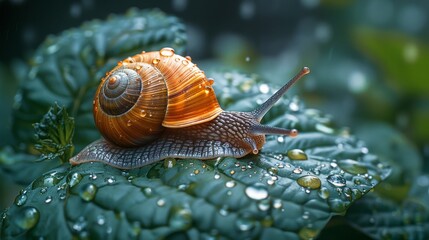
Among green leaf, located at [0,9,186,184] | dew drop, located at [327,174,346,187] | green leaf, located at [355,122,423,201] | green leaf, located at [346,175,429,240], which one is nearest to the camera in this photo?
dew drop, located at [327,174,346,187]

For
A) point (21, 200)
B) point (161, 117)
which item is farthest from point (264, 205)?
point (21, 200)

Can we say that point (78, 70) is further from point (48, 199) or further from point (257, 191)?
point (257, 191)

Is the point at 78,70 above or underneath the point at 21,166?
above

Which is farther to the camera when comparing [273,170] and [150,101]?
[150,101]

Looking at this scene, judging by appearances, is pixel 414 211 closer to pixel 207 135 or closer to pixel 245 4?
pixel 207 135

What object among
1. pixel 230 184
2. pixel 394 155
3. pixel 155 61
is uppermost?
pixel 155 61

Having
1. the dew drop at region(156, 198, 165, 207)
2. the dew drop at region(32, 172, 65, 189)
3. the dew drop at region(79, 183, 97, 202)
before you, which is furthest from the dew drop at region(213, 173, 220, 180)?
the dew drop at region(32, 172, 65, 189)

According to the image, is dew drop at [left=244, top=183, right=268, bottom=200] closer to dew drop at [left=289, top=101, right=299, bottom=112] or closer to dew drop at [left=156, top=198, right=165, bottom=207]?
dew drop at [left=156, top=198, right=165, bottom=207]
